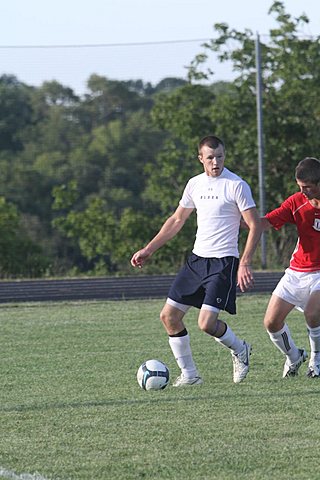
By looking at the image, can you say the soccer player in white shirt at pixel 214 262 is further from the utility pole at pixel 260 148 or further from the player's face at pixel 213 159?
the utility pole at pixel 260 148

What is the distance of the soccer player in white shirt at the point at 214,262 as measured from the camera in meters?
8.24

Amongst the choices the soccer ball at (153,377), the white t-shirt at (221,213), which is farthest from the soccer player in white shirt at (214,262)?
the soccer ball at (153,377)

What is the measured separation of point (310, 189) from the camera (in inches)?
323

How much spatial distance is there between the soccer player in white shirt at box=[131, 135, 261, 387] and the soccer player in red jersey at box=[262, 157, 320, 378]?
0.28 meters

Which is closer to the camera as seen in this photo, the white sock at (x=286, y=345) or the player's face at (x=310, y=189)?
the player's face at (x=310, y=189)

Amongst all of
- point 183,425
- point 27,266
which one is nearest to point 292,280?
point 183,425

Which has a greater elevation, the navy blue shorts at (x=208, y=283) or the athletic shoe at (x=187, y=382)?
the navy blue shorts at (x=208, y=283)

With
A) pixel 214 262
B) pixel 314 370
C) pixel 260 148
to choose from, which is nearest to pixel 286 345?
pixel 314 370

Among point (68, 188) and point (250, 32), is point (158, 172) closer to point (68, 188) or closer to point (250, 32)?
point (68, 188)

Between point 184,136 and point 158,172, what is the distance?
104cm

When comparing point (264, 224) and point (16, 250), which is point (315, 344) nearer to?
point (264, 224)

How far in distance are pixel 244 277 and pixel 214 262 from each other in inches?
11.5

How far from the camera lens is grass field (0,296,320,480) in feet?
18.0

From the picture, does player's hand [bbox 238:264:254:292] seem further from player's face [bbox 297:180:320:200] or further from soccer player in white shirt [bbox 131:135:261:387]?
player's face [bbox 297:180:320:200]
